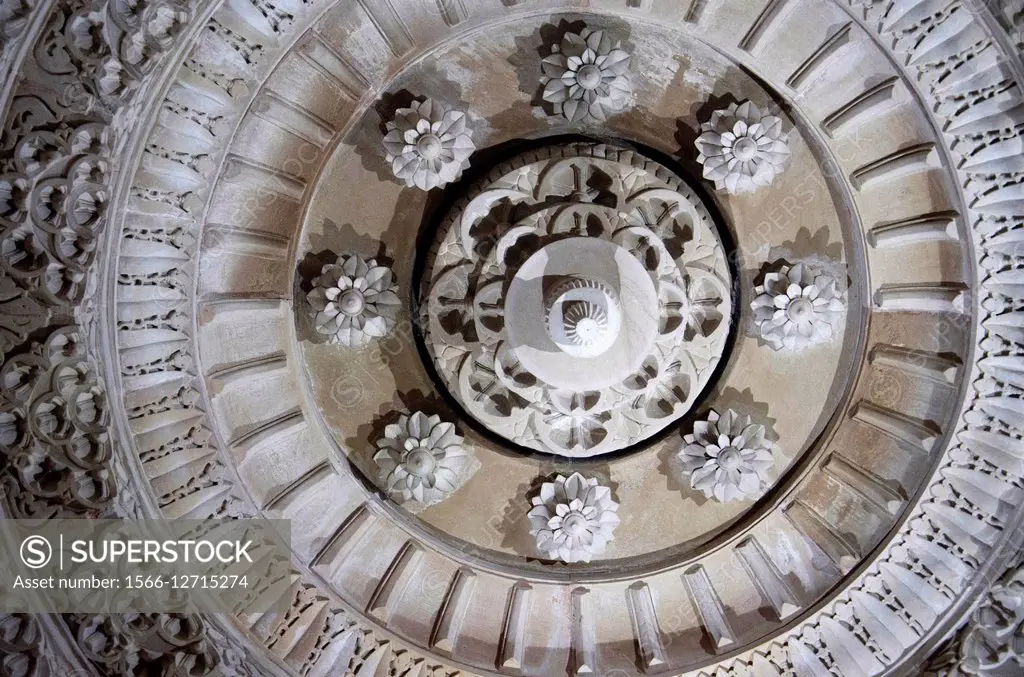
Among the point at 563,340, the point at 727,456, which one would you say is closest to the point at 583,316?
the point at 563,340

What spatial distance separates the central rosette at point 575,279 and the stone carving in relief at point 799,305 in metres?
0.27

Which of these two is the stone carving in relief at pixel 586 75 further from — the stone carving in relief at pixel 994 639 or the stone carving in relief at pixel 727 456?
the stone carving in relief at pixel 994 639

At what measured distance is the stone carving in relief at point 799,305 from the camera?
527 centimetres

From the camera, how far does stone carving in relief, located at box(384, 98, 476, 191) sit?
16.8 ft

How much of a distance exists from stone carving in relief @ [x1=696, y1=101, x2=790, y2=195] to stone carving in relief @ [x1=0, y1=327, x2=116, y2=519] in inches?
165

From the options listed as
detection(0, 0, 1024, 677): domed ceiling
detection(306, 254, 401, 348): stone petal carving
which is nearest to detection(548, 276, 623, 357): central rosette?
detection(0, 0, 1024, 677): domed ceiling

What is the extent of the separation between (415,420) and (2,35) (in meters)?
3.35

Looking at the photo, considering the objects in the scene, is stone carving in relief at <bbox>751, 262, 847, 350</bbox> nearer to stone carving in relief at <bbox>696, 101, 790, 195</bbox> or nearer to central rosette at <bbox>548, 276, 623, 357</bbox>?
stone carving in relief at <bbox>696, 101, 790, 195</bbox>

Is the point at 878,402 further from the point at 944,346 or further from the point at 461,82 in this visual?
the point at 461,82

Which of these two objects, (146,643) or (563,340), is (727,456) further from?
(146,643)

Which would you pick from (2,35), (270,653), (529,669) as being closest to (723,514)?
(529,669)

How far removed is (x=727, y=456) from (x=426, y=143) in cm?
303

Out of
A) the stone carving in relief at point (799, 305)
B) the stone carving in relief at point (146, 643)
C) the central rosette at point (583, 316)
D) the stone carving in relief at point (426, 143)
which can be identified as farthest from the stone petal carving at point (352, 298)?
the stone carving in relief at point (799, 305)

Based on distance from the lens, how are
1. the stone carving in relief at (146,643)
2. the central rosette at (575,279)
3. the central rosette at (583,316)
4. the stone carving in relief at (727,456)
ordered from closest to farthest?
the stone carving in relief at (146,643) < the central rosette at (583,316) < the central rosette at (575,279) < the stone carving in relief at (727,456)
